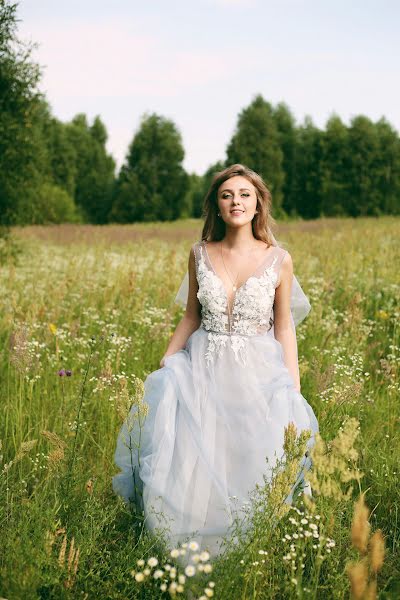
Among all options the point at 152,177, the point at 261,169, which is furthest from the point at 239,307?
the point at 152,177

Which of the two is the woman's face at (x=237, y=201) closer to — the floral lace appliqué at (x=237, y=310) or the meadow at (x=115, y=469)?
the floral lace appliqué at (x=237, y=310)

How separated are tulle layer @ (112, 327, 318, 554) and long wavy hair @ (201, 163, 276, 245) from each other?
755mm

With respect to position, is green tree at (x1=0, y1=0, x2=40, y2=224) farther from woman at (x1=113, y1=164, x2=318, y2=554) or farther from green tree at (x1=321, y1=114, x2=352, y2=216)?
green tree at (x1=321, y1=114, x2=352, y2=216)

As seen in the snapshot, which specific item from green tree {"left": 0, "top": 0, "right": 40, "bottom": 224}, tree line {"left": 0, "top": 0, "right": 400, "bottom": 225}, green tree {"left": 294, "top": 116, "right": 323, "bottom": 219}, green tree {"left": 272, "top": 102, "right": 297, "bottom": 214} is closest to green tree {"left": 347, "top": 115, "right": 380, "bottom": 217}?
tree line {"left": 0, "top": 0, "right": 400, "bottom": 225}

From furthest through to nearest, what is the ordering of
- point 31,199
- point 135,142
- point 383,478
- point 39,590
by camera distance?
1. point 135,142
2. point 31,199
3. point 383,478
4. point 39,590

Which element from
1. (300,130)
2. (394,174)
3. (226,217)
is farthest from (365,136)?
(226,217)

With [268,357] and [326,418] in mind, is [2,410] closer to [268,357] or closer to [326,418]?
[268,357]

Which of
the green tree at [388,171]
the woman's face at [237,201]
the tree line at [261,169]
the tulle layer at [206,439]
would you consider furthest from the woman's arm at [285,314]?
the green tree at [388,171]

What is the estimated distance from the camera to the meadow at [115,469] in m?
2.06

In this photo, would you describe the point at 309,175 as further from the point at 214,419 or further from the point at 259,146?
the point at 214,419

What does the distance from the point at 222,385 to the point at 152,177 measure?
108 ft

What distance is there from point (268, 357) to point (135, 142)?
34.2m

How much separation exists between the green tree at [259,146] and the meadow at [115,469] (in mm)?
24628

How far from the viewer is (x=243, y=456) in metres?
2.77
